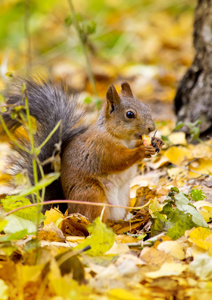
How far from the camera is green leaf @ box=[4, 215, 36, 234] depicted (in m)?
1.39

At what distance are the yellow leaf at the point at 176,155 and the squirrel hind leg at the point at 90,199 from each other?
0.59 metres

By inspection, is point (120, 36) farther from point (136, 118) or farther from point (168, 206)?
point (168, 206)

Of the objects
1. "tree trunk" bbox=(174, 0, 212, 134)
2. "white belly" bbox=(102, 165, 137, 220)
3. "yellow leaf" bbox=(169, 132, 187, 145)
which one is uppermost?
"tree trunk" bbox=(174, 0, 212, 134)

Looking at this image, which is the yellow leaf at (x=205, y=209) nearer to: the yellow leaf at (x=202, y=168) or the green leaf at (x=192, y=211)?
the green leaf at (x=192, y=211)

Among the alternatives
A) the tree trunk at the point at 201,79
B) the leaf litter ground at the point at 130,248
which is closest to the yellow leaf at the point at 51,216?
the leaf litter ground at the point at 130,248

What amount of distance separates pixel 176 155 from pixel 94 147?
58cm

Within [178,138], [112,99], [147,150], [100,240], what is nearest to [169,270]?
[100,240]

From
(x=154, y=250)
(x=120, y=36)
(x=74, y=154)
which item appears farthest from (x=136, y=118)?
(x=120, y=36)

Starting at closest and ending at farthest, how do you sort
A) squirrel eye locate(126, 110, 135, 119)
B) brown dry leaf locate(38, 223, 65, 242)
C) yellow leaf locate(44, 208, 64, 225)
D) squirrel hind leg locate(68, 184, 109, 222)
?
1. brown dry leaf locate(38, 223, 65, 242)
2. yellow leaf locate(44, 208, 64, 225)
3. squirrel hind leg locate(68, 184, 109, 222)
4. squirrel eye locate(126, 110, 135, 119)

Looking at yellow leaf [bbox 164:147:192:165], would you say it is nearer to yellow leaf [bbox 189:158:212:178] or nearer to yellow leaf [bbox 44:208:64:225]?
yellow leaf [bbox 189:158:212:178]

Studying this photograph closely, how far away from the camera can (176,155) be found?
227 cm

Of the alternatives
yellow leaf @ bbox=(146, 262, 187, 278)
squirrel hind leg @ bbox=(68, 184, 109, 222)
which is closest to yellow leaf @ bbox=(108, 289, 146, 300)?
yellow leaf @ bbox=(146, 262, 187, 278)

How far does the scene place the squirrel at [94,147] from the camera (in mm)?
1822

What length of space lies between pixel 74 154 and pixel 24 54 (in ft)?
12.7
